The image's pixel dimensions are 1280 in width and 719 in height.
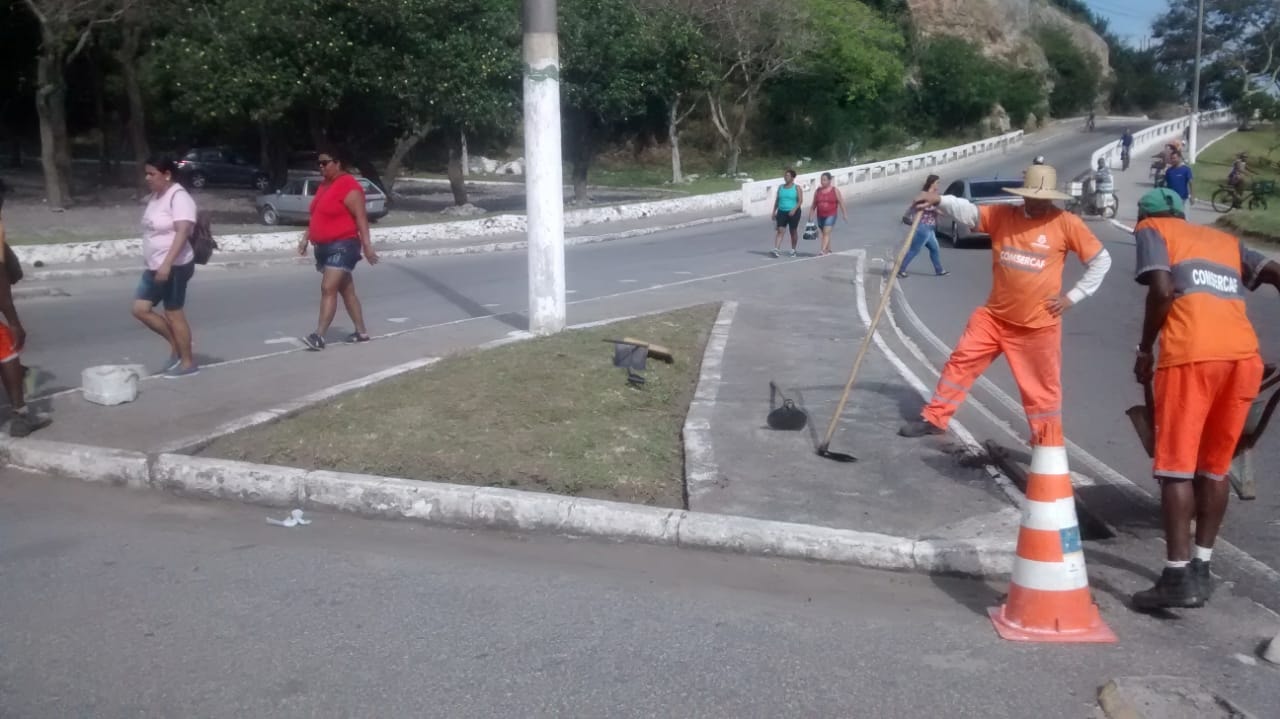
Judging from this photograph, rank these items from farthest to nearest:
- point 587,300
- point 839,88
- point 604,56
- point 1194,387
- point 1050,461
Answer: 1. point 839,88
2. point 604,56
3. point 587,300
4. point 1194,387
5. point 1050,461

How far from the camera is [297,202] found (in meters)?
30.3

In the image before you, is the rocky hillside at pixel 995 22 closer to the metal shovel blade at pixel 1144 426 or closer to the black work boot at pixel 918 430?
the black work boot at pixel 918 430

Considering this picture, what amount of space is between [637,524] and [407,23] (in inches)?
962

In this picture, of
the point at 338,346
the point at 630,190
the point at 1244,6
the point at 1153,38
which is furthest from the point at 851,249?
the point at 1153,38

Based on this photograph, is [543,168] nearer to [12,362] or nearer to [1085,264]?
[12,362]

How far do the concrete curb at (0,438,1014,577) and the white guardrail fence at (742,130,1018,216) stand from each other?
28.8 metres

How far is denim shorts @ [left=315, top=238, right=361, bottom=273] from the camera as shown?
10547 mm

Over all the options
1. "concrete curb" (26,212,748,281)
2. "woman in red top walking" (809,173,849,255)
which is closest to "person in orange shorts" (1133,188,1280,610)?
"concrete curb" (26,212,748,281)

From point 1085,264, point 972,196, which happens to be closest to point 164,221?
point 1085,264

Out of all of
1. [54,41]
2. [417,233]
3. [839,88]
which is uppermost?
[839,88]

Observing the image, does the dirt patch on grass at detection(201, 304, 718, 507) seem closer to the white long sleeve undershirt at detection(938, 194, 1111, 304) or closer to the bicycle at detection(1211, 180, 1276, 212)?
the white long sleeve undershirt at detection(938, 194, 1111, 304)

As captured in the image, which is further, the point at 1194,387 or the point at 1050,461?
the point at 1194,387

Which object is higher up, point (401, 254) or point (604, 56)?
point (604, 56)

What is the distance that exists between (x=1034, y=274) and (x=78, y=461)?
571 cm
